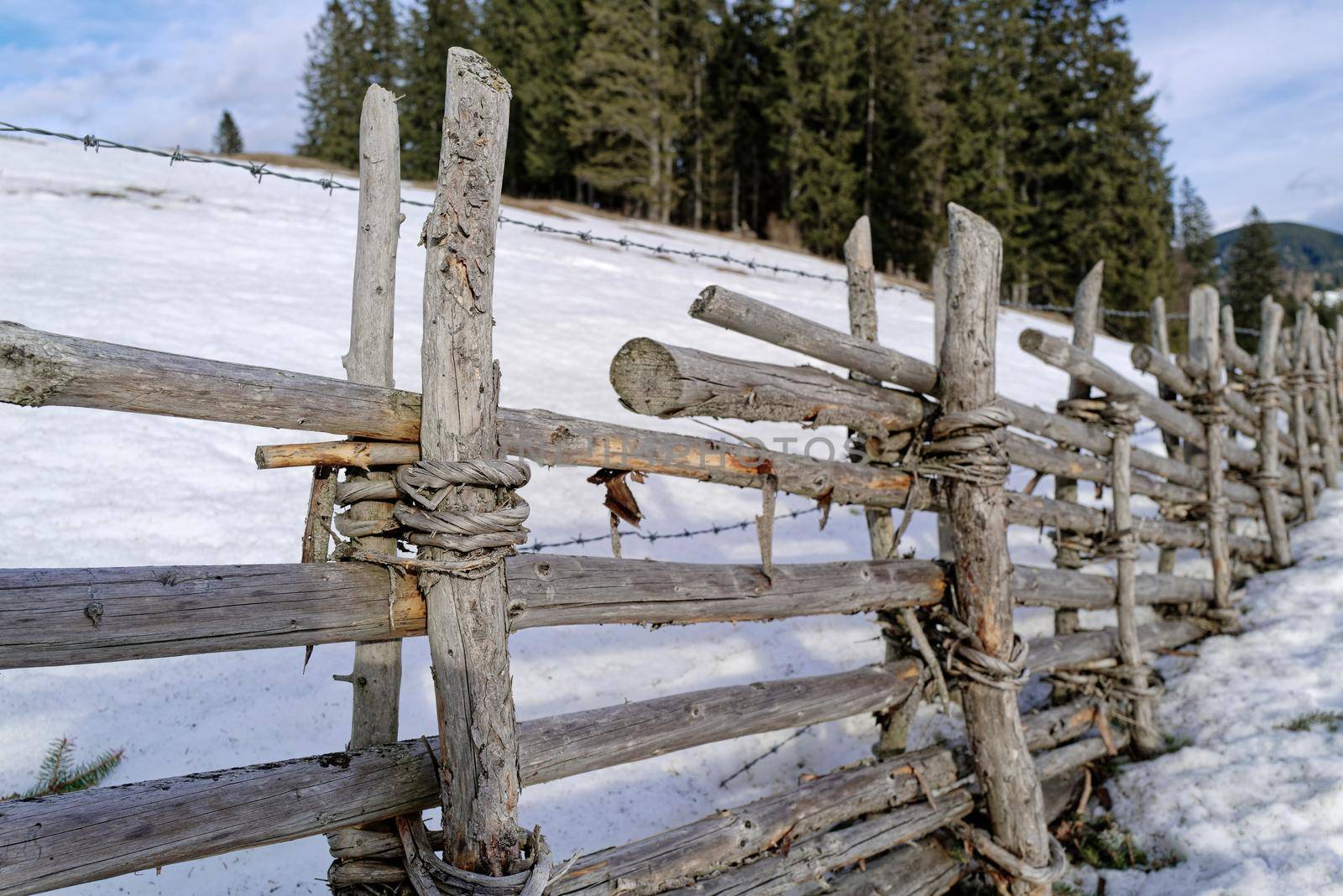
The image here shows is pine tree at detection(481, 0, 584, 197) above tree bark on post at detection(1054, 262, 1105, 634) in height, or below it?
above

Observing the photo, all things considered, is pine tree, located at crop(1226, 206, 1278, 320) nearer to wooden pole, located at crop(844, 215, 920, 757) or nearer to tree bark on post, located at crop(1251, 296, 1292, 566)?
tree bark on post, located at crop(1251, 296, 1292, 566)

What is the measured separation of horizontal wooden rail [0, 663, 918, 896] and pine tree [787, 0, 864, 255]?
26615 millimetres

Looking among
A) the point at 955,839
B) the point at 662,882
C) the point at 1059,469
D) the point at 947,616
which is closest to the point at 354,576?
the point at 662,882

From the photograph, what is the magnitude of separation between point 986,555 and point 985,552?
0.01 meters

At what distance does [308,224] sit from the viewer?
14.5 meters

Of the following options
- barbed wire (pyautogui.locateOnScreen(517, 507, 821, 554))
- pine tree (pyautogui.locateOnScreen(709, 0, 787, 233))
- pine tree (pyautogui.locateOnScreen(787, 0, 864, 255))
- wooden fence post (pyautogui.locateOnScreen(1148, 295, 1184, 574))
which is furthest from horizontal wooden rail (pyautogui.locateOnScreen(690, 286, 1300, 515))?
pine tree (pyautogui.locateOnScreen(709, 0, 787, 233))

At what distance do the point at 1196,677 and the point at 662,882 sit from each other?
4172 millimetres

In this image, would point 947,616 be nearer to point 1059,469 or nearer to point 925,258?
point 1059,469

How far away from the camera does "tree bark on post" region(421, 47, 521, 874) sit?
2.20 metres

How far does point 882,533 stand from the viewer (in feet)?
13.0

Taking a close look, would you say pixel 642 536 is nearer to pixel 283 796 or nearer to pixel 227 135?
pixel 283 796

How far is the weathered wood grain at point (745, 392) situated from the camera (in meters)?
2.70

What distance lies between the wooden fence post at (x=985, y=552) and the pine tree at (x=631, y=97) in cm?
2658

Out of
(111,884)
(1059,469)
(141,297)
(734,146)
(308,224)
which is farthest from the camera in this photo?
(734,146)
